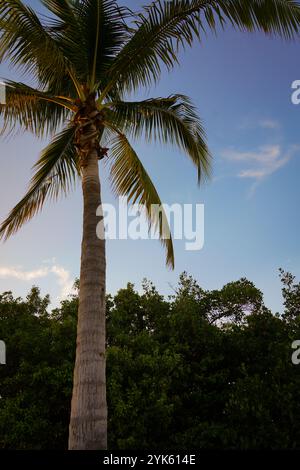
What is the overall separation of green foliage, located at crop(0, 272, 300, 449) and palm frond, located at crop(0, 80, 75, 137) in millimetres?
7005

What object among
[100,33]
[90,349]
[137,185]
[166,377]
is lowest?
[166,377]

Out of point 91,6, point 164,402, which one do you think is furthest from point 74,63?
point 164,402

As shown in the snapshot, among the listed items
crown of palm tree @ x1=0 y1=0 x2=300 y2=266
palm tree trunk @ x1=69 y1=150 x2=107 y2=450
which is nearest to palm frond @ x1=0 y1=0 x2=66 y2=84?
crown of palm tree @ x1=0 y1=0 x2=300 y2=266

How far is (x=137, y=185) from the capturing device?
8.74 meters

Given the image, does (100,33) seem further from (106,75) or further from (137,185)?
(137,185)

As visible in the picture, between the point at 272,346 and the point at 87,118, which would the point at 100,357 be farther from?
the point at 272,346

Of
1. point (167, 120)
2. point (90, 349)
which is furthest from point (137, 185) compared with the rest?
point (90, 349)

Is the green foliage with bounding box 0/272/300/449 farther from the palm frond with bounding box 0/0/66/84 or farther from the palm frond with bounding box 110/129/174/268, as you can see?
the palm frond with bounding box 0/0/66/84

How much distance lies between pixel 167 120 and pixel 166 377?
25.3 ft

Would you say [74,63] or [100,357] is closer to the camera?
[100,357]

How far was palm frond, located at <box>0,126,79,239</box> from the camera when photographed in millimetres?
8234

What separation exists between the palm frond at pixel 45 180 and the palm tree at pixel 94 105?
2 cm
